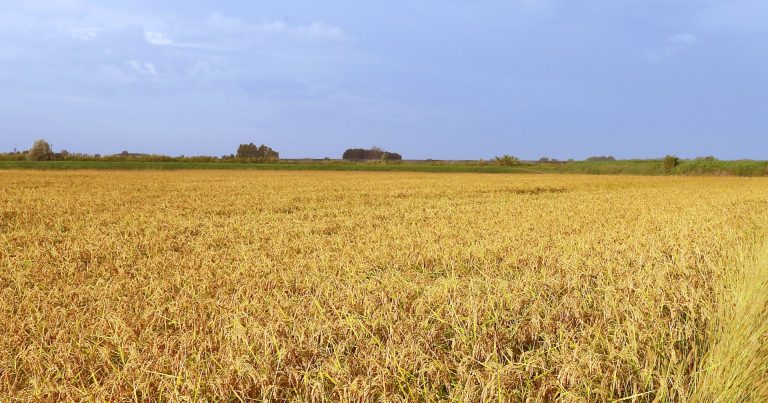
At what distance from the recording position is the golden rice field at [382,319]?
2.55 meters

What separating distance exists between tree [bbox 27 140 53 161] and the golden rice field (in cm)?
7491

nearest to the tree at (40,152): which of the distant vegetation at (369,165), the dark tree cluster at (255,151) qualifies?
the distant vegetation at (369,165)

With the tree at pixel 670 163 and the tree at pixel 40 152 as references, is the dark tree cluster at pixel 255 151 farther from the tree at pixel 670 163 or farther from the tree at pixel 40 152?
the tree at pixel 670 163

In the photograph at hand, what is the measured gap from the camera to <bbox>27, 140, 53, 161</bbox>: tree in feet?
232

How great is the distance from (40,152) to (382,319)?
8152 centimetres

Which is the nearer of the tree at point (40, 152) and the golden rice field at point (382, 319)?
the golden rice field at point (382, 319)

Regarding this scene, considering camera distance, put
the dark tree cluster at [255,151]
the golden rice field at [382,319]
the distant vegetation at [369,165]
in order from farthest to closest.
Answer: the dark tree cluster at [255,151] < the distant vegetation at [369,165] < the golden rice field at [382,319]

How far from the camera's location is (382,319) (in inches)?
130

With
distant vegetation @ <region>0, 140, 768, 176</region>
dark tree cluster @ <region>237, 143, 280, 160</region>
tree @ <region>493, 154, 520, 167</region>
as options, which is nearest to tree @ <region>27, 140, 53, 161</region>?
distant vegetation @ <region>0, 140, 768, 176</region>

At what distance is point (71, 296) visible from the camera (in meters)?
4.36

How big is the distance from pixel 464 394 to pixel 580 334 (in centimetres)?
121

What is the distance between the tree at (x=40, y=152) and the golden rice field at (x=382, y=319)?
7491 cm

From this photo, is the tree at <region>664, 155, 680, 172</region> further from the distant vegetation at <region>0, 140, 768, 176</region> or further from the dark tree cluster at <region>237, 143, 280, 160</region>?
the dark tree cluster at <region>237, 143, 280, 160</region>

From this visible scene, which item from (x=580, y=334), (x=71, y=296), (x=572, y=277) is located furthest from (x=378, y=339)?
(x=71, y=296)
